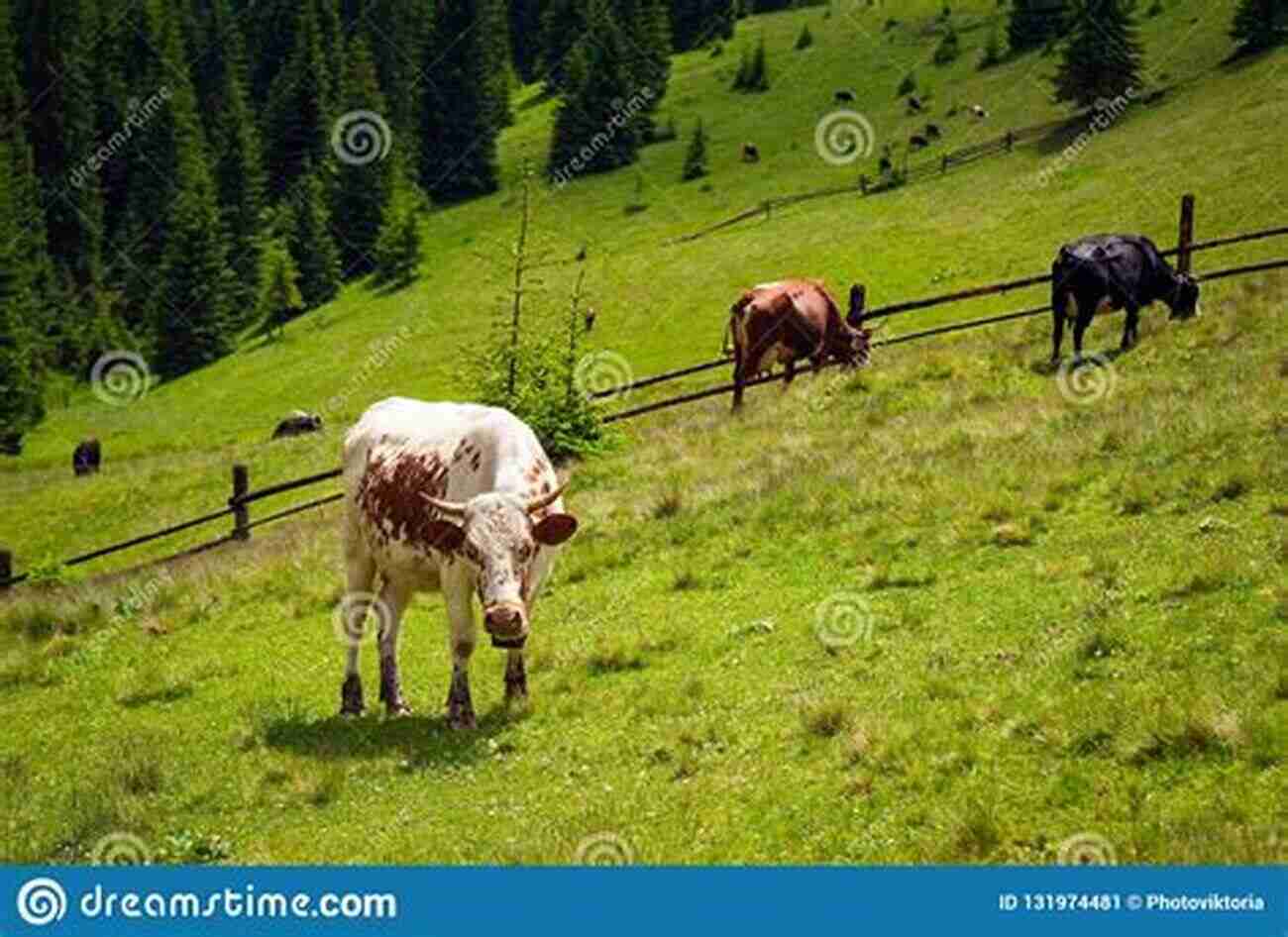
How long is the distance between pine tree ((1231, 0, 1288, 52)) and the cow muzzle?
8003 cm

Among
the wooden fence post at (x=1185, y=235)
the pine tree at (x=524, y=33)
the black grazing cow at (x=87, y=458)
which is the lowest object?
the wooden fence post at (x=1185, y=235)

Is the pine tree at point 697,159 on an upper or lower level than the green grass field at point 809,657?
upper

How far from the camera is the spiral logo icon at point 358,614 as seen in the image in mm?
13609

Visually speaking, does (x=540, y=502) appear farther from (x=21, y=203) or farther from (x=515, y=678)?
(x=21, y=203)

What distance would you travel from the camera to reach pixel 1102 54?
79250 mm

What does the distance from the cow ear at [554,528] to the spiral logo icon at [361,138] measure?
9994 centimetres

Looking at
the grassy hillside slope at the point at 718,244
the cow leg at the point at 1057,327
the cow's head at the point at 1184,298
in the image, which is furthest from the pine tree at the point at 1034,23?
the cow leg at the point at 1057,327

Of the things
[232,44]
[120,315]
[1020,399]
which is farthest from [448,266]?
[1020,399]

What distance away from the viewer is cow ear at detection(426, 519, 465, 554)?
1206cm

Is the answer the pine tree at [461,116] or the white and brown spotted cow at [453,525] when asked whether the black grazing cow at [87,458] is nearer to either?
the white and brown spotted cow at [453,525]

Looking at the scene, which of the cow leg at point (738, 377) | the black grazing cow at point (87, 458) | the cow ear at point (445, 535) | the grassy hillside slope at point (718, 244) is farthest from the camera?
the black grazing cow at point (87, 458)

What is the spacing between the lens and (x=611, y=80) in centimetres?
11000

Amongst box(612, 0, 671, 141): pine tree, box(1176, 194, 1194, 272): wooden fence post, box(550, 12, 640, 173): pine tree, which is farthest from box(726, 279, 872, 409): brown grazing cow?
box(612, 0, 671, 141): pine tree

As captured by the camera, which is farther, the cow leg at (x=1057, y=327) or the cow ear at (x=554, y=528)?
the cow leg at (x=1057, y=327)
